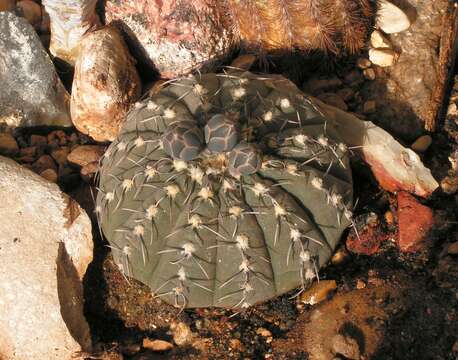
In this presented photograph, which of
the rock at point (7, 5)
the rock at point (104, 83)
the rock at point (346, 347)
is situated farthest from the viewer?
the rock at point (7, 5)

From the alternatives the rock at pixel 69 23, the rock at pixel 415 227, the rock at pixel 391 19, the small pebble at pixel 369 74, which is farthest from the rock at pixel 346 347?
the rock at pixel 69 23

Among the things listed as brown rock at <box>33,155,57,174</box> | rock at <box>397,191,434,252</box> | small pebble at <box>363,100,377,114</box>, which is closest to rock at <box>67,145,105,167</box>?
brown rock at <box>33,155,57,174</box>

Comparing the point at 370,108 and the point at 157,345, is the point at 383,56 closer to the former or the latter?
the point at 370,108

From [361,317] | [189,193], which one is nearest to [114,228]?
[189,193]

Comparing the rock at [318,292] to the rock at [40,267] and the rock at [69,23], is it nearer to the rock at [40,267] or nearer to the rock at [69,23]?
the rock at [40,267]

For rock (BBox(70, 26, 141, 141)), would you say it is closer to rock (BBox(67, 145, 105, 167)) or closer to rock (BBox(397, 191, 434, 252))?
rock (BBox(67, 145, 105, 167))
